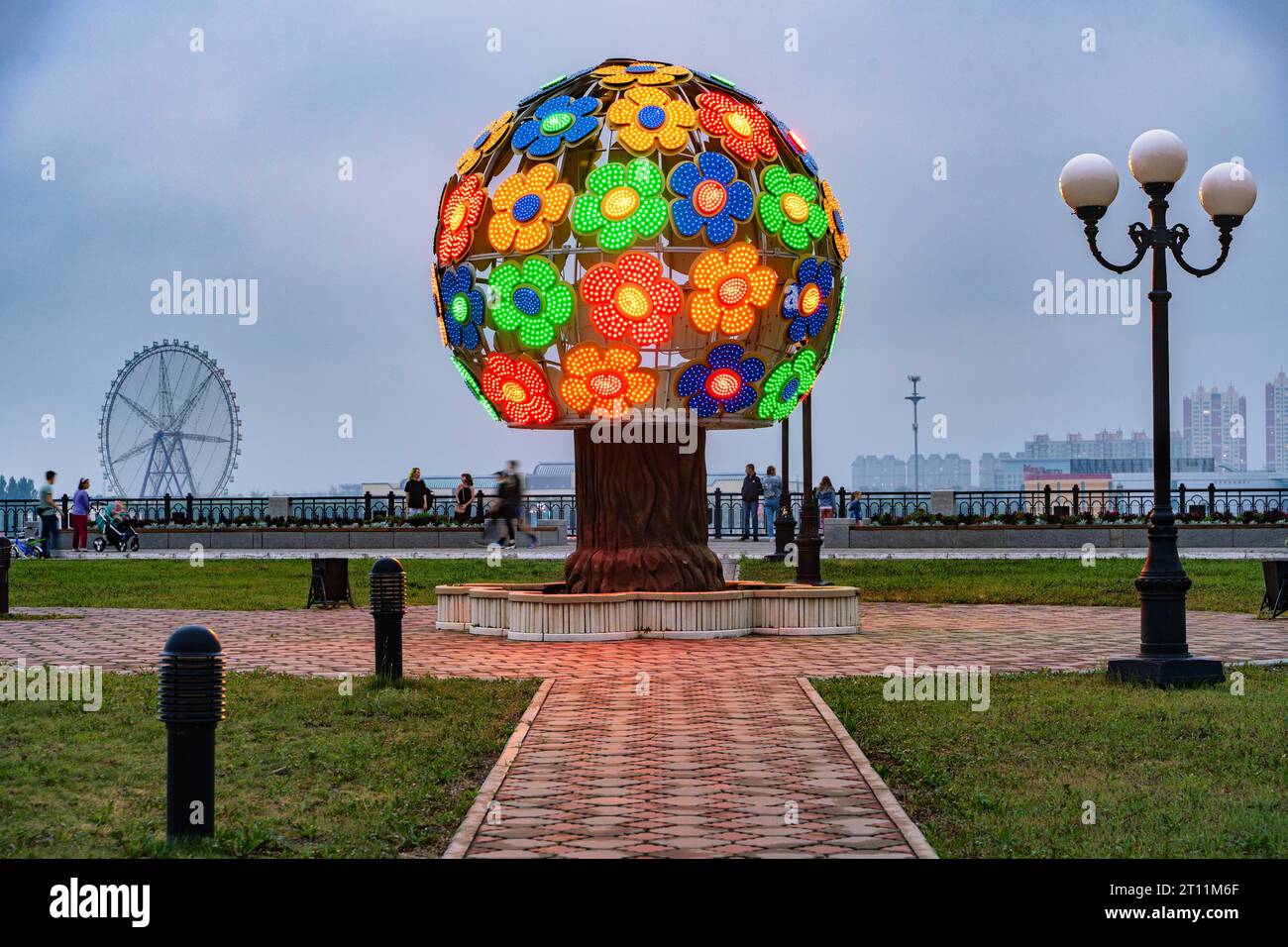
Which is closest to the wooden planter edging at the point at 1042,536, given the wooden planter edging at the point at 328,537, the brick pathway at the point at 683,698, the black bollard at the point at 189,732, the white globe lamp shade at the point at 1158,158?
the wooden planter edging at the point at 328,537

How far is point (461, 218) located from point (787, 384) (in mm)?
4136

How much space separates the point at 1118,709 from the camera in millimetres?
11000

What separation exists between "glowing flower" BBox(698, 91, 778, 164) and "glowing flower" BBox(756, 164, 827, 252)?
0.26 meters

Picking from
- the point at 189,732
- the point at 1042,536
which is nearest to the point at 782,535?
the point at 1042,536

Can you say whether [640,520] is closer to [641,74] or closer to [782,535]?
[641,74]

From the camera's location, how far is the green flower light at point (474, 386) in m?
17.9

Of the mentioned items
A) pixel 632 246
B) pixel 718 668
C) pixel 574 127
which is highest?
pixel 574 127

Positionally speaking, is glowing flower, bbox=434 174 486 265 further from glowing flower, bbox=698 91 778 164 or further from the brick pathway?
the brick pathway

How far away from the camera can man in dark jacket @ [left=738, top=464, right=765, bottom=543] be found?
39.2m

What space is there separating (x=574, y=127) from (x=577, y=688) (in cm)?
705

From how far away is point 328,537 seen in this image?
3941cm

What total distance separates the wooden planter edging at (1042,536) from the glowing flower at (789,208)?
65.4 feet
